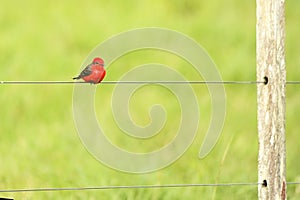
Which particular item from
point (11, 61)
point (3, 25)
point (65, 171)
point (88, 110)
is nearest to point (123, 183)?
point (65, 171)

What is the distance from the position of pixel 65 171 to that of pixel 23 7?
3.05 meters

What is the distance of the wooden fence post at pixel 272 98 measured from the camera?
3.31 metres

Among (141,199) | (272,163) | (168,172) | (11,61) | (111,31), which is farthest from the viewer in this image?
(111,31)

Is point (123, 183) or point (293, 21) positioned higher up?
point (293, 21)

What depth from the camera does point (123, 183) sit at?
14.7 feet

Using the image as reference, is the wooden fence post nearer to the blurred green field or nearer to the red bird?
the blurred green field

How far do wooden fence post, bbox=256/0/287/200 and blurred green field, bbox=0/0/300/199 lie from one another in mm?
538

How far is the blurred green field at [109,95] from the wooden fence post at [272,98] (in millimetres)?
538

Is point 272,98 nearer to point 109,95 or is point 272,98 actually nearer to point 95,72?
point 95,72

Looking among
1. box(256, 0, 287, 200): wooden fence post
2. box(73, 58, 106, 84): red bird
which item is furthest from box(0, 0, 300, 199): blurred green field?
box(73, 58, 106, 84): red bird

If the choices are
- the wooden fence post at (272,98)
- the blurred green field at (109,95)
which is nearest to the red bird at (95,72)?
the wooden fence post at (272,98)

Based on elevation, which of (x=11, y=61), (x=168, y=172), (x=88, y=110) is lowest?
(x=168, y=172)

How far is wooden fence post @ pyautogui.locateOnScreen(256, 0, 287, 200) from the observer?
10.8 ft

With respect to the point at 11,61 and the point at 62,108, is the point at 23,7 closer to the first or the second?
the point at 11,61
